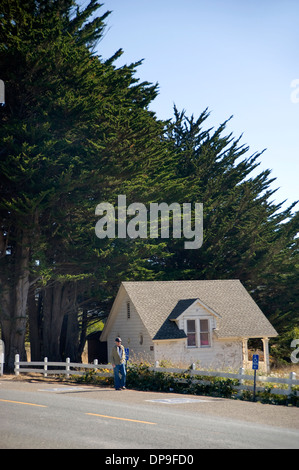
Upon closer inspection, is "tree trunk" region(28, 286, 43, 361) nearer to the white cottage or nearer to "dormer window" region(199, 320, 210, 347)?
the white cottage

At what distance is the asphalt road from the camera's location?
34.4 feet

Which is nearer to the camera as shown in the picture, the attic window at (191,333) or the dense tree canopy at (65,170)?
the dense tree canopy at (65,170)

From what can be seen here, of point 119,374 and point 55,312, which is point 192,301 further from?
point 119,374

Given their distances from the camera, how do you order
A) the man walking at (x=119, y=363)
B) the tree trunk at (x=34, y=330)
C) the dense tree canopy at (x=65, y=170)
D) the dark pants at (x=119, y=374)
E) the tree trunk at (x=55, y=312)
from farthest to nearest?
the tree trunk at (x=34, y=330) < the tree trunk at (x=55, y=312) < the dense tree canopy at (x=65, y=170) < the dark pants at (x=119, y=374) < the man walking at (x=119, y=363)

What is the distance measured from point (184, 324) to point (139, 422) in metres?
25.4

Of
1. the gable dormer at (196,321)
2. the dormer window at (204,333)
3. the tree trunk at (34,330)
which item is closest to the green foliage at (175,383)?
the gable dormer at (196,321)

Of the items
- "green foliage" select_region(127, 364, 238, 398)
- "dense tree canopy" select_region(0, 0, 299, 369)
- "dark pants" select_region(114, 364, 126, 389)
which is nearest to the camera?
"green foliage" select_region(127, 364, 238, 398)

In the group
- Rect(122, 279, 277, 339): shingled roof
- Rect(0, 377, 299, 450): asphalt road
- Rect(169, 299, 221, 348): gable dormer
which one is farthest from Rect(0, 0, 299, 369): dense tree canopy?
Rect(0, 377, 299, 450): asphalt road

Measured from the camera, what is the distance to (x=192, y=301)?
128ft

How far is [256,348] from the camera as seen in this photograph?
2156 inches

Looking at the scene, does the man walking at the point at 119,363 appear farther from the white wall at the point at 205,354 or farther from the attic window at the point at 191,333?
the attic window at the point at 191,333

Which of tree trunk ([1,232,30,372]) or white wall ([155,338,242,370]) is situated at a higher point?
tree trunk ([1,232,30,372])

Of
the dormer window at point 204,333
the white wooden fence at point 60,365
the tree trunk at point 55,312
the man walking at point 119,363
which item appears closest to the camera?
the man walking at point 119,363

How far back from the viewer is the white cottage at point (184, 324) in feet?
123
